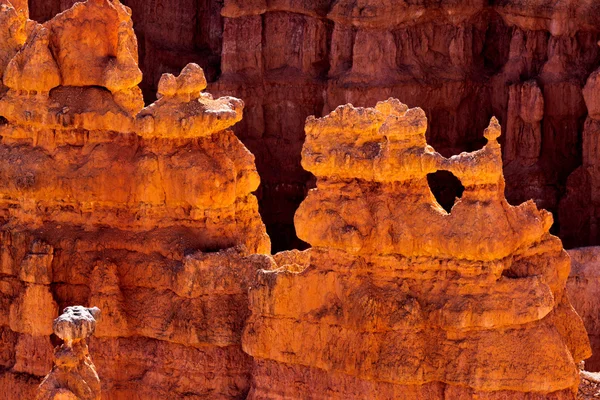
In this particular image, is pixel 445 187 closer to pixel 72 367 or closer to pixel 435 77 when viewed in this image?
pixel 435 77

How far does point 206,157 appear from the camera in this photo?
24750 millimetres

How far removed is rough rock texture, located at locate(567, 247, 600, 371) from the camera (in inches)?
1267

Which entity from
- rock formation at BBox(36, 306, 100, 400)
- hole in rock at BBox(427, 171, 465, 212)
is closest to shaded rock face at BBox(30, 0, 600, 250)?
hole in rock at BBox(427, 171, 465, 212)

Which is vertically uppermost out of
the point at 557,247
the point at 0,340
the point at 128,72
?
the point at 128,72

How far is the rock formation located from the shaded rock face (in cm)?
1875

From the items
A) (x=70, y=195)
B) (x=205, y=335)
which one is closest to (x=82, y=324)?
(x=205, y=335)

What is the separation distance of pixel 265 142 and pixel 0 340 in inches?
651

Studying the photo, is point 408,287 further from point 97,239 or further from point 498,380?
point 97,239

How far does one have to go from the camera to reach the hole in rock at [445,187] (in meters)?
39.8

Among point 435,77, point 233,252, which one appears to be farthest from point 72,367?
point 435,77

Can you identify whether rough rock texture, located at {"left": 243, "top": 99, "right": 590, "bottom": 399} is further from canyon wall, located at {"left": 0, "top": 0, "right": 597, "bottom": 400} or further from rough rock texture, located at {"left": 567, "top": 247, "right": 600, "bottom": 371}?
rough rock texture, located at {"left": 567, "top": 247, "right": 600, "bottom": 371}

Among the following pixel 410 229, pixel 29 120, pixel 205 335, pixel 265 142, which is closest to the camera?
pixel 410 229

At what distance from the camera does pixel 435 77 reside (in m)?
40.2

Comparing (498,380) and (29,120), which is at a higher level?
(29,120)
